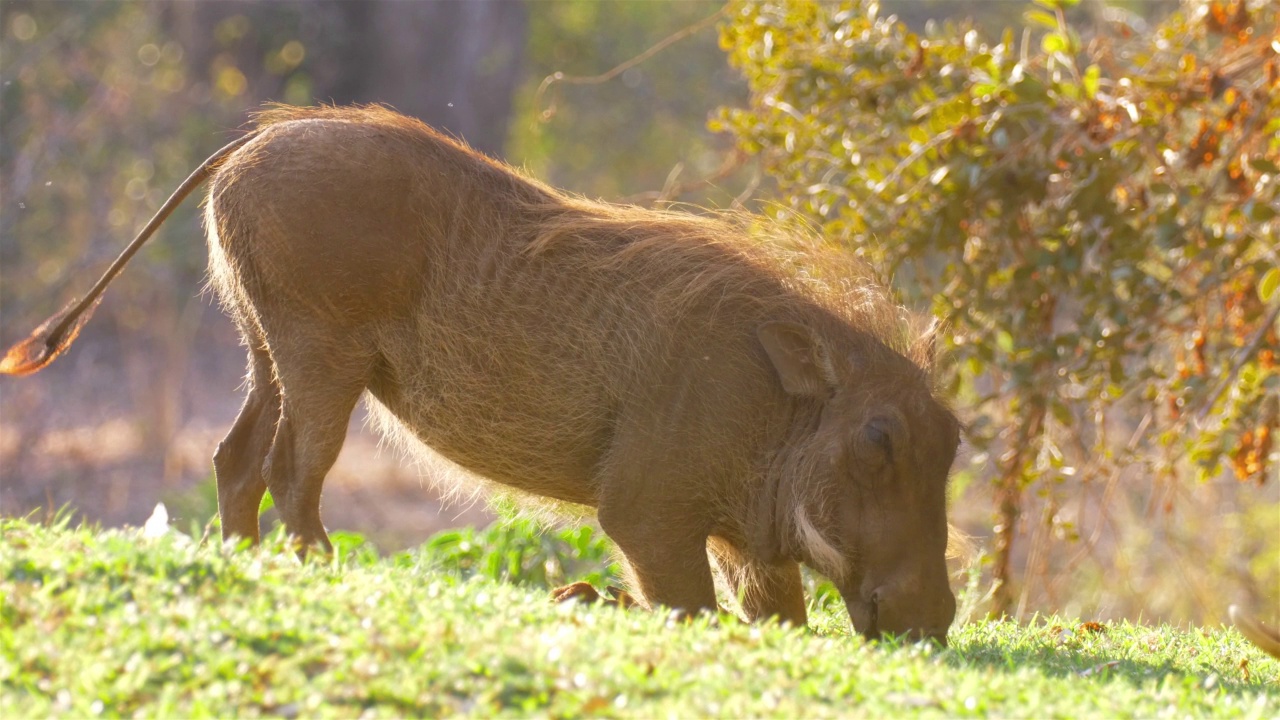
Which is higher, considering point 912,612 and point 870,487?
point 870,487

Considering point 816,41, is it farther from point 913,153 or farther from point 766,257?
point 766,257

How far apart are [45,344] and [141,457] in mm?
7898

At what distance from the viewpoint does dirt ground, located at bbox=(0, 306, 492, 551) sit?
10383 millimetres

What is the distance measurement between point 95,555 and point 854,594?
1.75m

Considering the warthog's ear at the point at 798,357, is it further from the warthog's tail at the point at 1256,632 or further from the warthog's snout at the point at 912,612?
the warthog's tail at the point at 1256,632

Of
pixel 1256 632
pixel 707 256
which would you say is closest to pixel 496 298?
pixel 707 256

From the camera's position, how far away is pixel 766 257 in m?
3.82

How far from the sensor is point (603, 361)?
360cm

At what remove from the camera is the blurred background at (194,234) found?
9.05 metres

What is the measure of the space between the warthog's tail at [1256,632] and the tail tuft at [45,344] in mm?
3022

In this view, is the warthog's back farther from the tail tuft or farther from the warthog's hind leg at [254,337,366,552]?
the tail tuft

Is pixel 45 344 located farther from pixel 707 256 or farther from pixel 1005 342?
pixel 1005 342

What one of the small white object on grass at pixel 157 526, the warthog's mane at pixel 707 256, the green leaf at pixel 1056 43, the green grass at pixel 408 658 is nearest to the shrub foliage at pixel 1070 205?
the green leaf at pixel 1056 43

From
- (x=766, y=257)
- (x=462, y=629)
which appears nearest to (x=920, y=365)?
(x=766, y=257)
